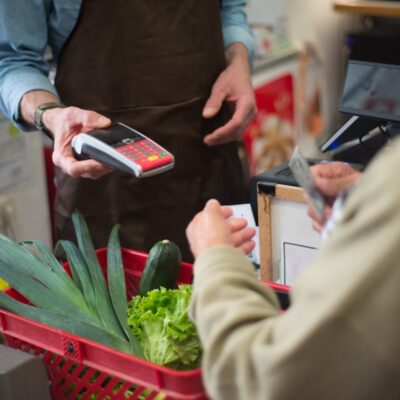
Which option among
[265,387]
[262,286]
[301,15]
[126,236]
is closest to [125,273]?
[126,236]

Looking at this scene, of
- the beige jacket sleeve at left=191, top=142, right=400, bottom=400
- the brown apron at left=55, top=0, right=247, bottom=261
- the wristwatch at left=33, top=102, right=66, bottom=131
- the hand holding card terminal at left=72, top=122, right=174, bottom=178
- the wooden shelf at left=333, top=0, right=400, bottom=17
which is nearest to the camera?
the beige jacket sleeve at left=191, top=142, right=400, bottom=400

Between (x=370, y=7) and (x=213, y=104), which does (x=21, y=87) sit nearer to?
(x=213, y=104)

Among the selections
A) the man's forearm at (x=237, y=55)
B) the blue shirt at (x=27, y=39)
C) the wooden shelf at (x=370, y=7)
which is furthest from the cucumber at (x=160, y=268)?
the wooden shelf at (x=370, y=7)

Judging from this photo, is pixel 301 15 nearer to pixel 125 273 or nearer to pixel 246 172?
pixel 246 172

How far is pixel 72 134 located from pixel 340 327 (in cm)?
77

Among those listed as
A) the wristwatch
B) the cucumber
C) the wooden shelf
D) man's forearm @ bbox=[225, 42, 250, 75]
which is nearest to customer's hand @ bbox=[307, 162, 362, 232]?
the cucumber

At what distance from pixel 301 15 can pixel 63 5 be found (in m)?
2.52

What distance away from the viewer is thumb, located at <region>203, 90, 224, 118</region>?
161 centimetres

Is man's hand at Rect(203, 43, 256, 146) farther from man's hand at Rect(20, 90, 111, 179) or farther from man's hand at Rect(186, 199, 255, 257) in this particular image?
man's hand at Rect(186, 199, 255, 257)

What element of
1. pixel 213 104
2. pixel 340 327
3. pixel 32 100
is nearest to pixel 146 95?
pixel 213 104

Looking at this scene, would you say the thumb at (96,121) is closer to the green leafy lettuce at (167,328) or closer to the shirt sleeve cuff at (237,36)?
the green leafy lettuce at (167,328)

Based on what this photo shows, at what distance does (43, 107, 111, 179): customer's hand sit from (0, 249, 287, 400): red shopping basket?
287 millimetres

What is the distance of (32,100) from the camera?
56.9 inches

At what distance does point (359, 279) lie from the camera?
628 mm
